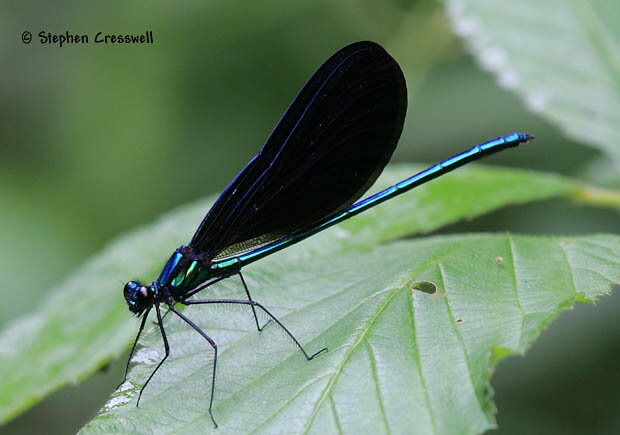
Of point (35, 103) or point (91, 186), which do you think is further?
point (35, 103)

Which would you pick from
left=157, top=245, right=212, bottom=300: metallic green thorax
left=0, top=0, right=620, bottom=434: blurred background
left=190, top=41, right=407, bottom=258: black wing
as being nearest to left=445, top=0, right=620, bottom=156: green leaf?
left=190, top=41, right=407, bottom=258: black wing

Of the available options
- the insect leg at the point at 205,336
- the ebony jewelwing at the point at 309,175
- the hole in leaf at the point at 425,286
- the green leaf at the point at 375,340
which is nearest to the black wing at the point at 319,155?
the ebony jewelwing at the point at 309,175

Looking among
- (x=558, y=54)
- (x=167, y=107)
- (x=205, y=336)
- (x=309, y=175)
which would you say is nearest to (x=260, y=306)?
(x=205, y=336)

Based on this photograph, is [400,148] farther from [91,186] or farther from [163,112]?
[91,186]

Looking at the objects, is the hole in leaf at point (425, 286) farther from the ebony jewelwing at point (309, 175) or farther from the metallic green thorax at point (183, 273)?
the metallic green thorax at point (183, 273)

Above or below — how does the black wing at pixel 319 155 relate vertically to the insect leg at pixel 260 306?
above

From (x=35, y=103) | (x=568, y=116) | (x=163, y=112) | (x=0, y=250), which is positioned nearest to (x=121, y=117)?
(x=163, y=112)

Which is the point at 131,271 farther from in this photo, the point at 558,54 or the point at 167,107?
the point at 167,107

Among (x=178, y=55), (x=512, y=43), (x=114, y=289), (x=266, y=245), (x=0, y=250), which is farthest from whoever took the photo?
(x=178, y=55)
